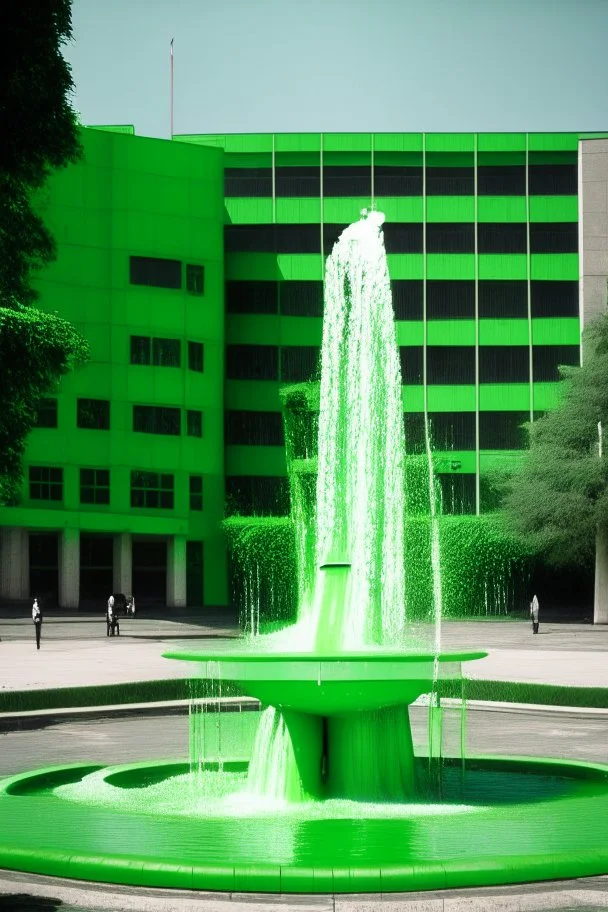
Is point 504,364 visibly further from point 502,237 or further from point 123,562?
point 123,562

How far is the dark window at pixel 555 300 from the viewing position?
73938mm

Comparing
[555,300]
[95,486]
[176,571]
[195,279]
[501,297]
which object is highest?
[195,279]

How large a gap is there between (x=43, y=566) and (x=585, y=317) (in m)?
31.0

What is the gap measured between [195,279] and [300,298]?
676cm

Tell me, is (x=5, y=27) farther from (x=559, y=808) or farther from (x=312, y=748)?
(x=559, y=808)

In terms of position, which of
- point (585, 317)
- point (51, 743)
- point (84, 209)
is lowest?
point (51, 743)

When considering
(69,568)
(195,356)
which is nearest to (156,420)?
(195,356)

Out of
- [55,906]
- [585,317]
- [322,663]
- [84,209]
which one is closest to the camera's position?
[55,906]

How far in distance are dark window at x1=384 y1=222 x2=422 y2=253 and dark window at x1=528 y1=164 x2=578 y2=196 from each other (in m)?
6.59

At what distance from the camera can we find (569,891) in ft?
27.1

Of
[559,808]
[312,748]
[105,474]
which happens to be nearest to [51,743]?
[312,748]

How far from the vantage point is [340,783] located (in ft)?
37.8

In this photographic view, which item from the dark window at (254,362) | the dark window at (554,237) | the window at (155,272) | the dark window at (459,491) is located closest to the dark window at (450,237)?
the dark window at (554,237)

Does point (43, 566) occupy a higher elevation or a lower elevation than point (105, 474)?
lower
